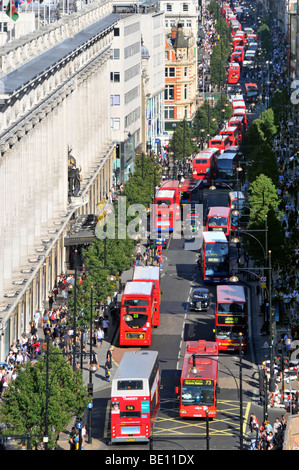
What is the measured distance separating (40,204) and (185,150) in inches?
2912

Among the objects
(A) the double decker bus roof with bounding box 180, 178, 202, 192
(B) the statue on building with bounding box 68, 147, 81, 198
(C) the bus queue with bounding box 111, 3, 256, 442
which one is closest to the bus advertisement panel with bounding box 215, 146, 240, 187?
(A) the double decker bus roof with bounding box 180, 178, 202, 192

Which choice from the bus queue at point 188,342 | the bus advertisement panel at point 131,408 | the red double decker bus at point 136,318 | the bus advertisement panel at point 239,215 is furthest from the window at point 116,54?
the bus advertisement panel at point 131,408

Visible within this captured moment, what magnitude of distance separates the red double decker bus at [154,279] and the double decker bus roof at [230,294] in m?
4.80

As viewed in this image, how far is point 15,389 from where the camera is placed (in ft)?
191

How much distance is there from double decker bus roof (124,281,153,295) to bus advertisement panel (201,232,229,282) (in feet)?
55.1

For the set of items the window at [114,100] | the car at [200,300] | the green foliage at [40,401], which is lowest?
the car at [200,300]

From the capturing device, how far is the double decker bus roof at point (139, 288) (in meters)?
83.3

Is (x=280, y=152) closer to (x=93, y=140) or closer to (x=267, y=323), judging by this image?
(x=93, y=140)

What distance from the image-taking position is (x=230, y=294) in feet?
282

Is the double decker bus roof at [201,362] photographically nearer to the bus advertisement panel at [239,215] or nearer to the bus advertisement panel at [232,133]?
the bus advertisement panel at [239,215]

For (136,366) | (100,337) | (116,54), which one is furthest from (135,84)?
(136,366)

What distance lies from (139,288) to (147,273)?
836 cm

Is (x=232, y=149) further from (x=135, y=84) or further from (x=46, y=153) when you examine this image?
(x=46, y=153)
